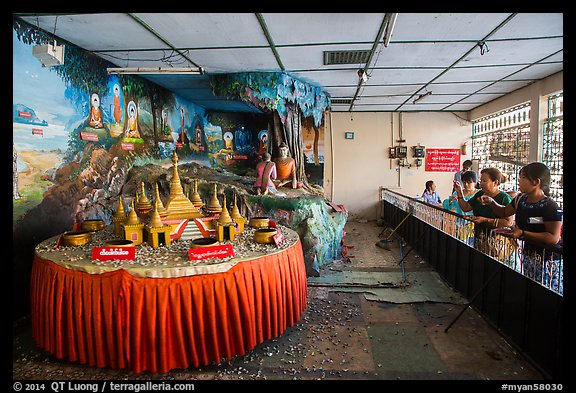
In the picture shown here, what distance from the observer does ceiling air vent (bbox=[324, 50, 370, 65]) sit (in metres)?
5.11

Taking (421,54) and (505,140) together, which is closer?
(421,54)

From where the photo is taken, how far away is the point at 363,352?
332 centimetres

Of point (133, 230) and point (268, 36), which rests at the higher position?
point (268, 36)

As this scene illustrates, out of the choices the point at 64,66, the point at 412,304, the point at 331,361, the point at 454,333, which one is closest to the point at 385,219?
the point at 412,304

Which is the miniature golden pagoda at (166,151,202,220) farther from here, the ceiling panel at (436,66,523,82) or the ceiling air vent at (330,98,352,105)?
the ceiling air vent at (330,98,352,105)

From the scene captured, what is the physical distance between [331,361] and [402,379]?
0.63 metres

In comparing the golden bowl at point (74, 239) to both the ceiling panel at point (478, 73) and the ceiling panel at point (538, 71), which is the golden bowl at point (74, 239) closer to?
the ceiling panel at point (478, 73)

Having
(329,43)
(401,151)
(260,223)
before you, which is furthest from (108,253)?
(401,151)

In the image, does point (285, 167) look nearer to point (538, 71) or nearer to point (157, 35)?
point (157, 35)

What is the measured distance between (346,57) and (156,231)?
3906 millimetres

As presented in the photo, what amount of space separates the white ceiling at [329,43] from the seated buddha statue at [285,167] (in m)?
1.56

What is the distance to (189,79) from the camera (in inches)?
261

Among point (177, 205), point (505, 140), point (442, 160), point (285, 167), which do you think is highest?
point (505, 140)

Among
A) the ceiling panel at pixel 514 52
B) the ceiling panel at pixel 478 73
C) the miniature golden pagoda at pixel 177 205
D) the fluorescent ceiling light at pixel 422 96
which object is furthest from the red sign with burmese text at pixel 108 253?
the fluorescent ceiling light at pixel 422 96
